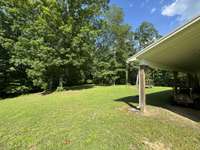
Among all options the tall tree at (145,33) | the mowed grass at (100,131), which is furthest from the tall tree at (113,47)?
the mowed grass at (100,131)

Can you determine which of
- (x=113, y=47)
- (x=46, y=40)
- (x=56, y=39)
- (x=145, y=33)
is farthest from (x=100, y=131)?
(x=145, y=33)

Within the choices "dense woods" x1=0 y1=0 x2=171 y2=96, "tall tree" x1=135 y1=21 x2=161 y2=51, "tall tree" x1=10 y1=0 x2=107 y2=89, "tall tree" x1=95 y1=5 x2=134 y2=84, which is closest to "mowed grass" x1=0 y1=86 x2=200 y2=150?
"tall tree" x1=10 y1=0 x2=107 y2=89

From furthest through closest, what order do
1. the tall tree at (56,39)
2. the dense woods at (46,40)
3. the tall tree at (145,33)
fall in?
the tall tree at (145,33) < the dense woods at (46,40) < the tall tree at (56,39)

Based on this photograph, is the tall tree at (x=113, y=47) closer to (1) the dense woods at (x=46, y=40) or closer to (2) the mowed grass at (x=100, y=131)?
(1) the dense woods at (x=46, y=40)

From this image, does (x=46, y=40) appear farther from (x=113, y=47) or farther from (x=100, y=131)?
(x=113, y=47)

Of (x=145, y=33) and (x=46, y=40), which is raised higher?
(x=145, y=33)

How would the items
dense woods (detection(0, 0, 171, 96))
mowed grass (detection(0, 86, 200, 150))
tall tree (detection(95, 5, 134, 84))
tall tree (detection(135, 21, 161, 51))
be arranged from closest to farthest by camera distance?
mowed grass (detection(0, 86, 200, 150)) → dense woods (detection(0, 0, 171, 96)) → tall tree (detection(95, 5, 134, 84)) → tall tree (detection(135, 21, 161, 51))

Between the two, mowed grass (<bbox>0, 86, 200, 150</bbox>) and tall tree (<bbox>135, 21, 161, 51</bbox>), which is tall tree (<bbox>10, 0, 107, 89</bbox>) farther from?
tall tree (<bbox>135, 21, 161, 51</bbox>)

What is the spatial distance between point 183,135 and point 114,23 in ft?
87.8

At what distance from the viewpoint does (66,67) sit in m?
19.3

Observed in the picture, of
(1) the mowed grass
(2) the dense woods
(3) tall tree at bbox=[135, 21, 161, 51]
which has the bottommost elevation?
(1) the mowed grass

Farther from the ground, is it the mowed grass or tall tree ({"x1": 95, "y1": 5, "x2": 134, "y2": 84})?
tall tree ({"x1": 95, "y1": 5, "x2": 134, "y2": 84})

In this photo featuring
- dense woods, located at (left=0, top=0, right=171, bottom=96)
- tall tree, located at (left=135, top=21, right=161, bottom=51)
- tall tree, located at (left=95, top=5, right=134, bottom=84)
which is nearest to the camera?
dense woods, located at (left=0, top=0, right=171, bottom=96)

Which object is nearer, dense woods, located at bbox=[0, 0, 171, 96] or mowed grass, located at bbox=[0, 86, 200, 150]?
mowed grass, located at bbox=[0, 86, 200, 150]
